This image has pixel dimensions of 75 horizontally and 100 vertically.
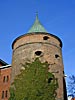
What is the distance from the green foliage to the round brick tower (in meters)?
0.90

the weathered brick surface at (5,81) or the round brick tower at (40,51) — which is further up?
the round brick tower at (40,51)

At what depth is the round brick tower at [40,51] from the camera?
2589 cm

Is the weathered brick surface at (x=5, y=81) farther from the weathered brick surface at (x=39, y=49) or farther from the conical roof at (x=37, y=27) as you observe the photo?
the conical roof at (x=37, y=27)

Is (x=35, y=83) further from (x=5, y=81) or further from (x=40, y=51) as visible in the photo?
(x=5, y=81)

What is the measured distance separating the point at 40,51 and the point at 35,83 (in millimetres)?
4111

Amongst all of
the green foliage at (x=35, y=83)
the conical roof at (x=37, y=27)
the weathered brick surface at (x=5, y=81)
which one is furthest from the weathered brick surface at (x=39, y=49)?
the weathered brick surface at (x=5, y=81)

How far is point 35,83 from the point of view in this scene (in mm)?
23641

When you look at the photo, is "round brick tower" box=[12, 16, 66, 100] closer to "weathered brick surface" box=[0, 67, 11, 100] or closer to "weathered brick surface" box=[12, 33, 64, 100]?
"weathered brick surface" box=[12, 33, 64, 100]

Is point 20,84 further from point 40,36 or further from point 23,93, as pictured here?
point 40,36

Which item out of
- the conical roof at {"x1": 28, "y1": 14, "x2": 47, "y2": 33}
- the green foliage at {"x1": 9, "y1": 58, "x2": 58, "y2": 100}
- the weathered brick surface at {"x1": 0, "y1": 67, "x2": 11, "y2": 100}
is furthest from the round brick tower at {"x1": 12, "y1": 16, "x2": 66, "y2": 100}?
the weathered brick surface at {"x1": 0, "y1": 67, "x2": 11, "y2": 100}

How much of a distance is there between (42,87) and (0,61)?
12.4 meters

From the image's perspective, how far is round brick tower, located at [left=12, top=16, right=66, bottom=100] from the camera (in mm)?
25891

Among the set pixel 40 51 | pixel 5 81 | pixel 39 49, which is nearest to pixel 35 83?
pixel 40 51

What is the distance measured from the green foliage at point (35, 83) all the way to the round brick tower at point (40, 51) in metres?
0.90
